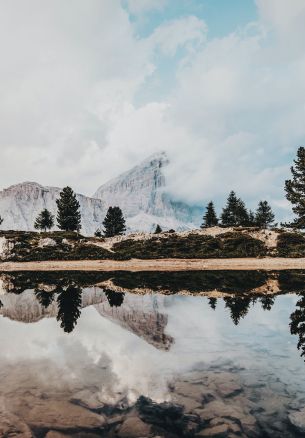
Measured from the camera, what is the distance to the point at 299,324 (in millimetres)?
17125

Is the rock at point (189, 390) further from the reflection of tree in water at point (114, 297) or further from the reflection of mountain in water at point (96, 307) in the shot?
the reflection of tree in water at point (114, 297)

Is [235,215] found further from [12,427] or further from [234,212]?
[12,427]

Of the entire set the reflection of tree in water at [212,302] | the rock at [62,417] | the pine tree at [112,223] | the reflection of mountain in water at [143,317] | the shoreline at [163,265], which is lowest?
the rock at [62,417]

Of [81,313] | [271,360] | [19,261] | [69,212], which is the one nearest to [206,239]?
[19,261]

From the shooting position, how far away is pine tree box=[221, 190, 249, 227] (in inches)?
4038

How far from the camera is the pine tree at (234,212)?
102562 millimetres

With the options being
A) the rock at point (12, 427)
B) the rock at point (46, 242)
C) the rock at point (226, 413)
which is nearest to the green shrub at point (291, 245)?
the rock at point (46, 242)

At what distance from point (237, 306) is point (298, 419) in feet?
47.9

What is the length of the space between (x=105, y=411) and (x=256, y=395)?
362 centimetres

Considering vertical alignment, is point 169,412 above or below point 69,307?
below

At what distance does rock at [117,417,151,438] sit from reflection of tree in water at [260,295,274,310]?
15.4m

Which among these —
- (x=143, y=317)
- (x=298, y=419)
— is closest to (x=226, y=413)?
(x=298, y=419)

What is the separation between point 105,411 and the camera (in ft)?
26.8

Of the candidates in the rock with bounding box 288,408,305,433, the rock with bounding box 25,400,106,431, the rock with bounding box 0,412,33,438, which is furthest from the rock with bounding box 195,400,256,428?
the rock with bounding box 0,412,33,438
